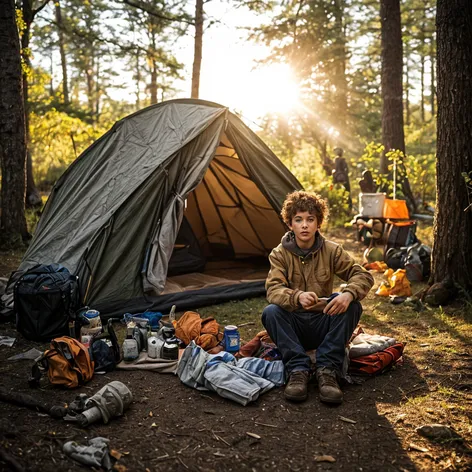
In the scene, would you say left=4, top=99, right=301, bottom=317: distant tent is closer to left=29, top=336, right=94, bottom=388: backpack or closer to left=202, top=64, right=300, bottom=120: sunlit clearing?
left=29, top=336, right=94, bottom=388: backpack

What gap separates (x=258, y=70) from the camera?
49.5ft

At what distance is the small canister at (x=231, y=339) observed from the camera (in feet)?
12.5

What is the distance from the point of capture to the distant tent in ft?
15.6

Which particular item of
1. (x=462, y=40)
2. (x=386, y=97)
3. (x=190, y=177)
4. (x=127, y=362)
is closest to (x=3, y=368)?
(x=127, y=362)

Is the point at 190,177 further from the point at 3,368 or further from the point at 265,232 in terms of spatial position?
the point at 3,368

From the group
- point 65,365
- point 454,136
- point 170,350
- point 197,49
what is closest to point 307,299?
point 170,350

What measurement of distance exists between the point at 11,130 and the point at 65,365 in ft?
17.5

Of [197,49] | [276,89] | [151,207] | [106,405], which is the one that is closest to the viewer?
[106,405]

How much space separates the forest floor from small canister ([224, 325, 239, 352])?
553 millimetres

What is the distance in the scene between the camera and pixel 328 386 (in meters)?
2.95

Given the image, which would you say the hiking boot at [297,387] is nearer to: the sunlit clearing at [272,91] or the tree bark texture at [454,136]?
the tree bark texture at [454,136]

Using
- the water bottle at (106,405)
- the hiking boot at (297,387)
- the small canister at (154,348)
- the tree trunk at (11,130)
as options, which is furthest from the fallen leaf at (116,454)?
the tree trunk at (11,130)

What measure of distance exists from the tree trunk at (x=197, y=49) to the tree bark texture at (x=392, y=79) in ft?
14.9

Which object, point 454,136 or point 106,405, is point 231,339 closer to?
point 106,405
